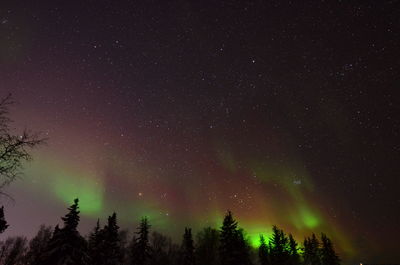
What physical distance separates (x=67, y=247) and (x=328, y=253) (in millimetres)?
61436

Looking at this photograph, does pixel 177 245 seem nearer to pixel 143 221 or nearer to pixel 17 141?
pixel 143 221

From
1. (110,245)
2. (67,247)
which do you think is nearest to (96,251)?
(110,245)

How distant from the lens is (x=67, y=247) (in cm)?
2631

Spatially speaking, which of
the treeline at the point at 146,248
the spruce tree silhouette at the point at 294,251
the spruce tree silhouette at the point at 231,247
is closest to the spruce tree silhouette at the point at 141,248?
the treeline at the point at 146,248

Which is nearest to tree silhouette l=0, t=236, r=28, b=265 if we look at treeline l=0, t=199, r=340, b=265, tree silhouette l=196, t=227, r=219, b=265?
treeline l=0, t=199, r=340, b=265

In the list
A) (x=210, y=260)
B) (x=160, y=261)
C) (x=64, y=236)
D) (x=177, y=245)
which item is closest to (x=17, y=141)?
(x=64, y=236)

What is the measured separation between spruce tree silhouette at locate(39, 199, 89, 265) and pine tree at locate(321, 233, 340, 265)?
58672 mm

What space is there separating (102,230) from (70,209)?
38.6ft

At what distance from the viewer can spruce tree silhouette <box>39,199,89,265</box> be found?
83.9 feet

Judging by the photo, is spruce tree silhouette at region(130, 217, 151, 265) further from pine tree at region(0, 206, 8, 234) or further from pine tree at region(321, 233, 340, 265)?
pine tree at region(321, 233, 340, 265)

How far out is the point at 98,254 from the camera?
1487 inches

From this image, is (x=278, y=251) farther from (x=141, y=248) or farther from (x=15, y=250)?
(x=15, y=250)

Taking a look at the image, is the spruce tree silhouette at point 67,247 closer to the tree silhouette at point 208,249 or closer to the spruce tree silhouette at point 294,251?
the tree silhouette at point 208,249

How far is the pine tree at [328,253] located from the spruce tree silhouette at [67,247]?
192ft
